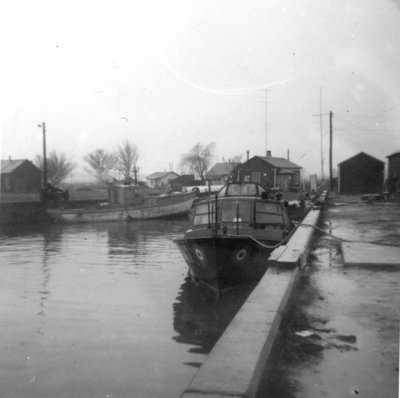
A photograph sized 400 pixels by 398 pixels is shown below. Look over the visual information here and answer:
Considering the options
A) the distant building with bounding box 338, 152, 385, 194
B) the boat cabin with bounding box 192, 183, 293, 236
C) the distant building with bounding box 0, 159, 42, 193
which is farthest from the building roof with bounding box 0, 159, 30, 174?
the boat cabin with bounding box 192, 183, 293, 236

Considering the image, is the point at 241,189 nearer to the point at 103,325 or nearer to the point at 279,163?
the point at 103,325

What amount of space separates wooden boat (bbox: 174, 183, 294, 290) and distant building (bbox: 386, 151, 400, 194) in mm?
23625

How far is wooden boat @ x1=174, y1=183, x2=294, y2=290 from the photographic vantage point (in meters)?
11.0

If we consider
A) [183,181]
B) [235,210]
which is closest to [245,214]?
[235,210]

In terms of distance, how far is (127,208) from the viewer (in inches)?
1540

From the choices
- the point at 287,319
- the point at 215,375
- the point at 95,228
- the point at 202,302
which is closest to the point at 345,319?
the point at 287,319

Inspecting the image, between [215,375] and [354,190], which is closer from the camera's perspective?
[215,375]

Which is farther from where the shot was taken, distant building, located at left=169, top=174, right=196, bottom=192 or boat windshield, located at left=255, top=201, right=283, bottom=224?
distant building, located at left=169, top=174, right=196, bottom=192

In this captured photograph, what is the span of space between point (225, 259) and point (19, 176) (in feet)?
179

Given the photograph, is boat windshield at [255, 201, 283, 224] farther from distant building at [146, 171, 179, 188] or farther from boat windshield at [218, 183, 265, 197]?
distant building at [146, 171, 179, 188]

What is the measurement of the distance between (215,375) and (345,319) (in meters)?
2.60

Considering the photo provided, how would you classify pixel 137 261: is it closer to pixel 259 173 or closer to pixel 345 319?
pixel 345 319

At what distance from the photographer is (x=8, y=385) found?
6.61 metres

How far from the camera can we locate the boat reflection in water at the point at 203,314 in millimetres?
8574
